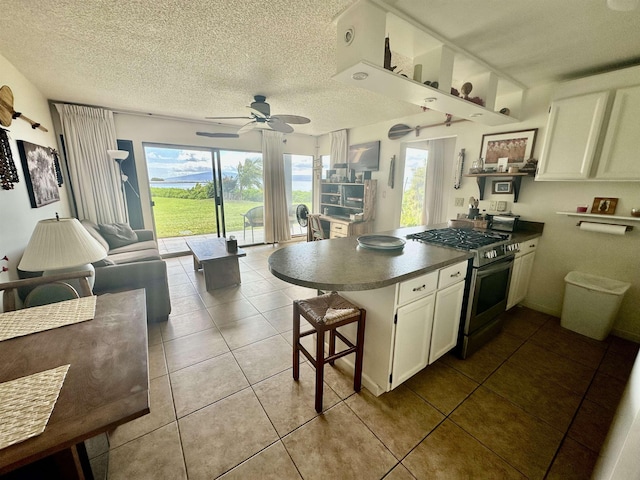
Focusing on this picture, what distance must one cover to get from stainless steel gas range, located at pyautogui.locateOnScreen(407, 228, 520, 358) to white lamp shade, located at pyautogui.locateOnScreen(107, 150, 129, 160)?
4144 millimetres

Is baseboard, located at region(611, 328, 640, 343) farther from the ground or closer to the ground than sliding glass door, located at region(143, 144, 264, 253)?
closer to the ground

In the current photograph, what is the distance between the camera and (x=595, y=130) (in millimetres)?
2156

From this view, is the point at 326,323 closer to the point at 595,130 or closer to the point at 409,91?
the point at 409,91

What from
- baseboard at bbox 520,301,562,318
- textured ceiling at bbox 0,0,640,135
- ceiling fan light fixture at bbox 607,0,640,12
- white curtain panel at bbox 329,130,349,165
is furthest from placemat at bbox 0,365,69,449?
white curtain panel at bbox 329,130,349,165

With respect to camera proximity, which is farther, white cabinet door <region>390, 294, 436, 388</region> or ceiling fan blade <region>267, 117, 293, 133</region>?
ceiling fan blade <region>267, 117, 293, 133</region>

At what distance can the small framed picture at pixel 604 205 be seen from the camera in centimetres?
231

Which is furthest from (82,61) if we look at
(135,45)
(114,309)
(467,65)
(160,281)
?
(467,65)

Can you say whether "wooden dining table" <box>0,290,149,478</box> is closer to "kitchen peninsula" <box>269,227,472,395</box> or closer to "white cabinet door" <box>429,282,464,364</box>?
"kitchen peninsula" <box>269,227,472,395</box>

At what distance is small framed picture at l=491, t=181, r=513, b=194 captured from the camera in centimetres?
288

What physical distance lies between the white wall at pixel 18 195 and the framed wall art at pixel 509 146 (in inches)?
179

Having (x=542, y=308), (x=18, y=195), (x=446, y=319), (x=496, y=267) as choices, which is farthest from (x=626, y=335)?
(x=18, y=195)

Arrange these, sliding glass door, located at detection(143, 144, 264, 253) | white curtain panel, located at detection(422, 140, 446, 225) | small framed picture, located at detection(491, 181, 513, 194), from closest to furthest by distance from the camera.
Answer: small framed picture, located at detection(491, 181, 513, 194)
sliding glass door, located at detection(143, 144, 264, 253)
white curtain panel, located at detection(422, 140, 446, 225)

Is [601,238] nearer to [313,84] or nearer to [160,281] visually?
[313,84]

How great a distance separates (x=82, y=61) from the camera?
7.43 ft
